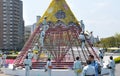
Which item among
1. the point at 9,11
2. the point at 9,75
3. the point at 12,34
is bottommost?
the point at 9,75

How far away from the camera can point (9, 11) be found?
123188mm

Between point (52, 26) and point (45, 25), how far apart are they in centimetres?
117

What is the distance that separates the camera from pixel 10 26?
122500 millimetres

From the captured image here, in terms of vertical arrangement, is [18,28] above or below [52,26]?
above

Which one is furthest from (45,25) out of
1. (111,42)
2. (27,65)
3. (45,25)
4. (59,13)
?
(111,42)

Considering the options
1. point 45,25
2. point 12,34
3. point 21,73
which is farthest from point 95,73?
point 12,34

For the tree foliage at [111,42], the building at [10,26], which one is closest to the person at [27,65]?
the tree foliage at [111,42]

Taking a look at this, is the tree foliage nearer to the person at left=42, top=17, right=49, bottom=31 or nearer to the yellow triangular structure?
the yellow triangular structure

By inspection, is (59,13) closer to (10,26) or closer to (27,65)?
(27,65)

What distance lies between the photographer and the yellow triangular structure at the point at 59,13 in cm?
2756

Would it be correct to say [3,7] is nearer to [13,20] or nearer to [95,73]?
[13,20]

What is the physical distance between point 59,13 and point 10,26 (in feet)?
317

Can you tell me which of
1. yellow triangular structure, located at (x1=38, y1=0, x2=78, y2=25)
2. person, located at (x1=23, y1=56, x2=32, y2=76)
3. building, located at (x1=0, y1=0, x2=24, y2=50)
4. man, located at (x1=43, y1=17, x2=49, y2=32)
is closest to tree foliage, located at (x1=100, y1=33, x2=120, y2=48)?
building, located at (x1=0, y1=0, x2=24, y2=50)

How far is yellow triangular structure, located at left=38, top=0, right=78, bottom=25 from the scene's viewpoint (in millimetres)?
27562
